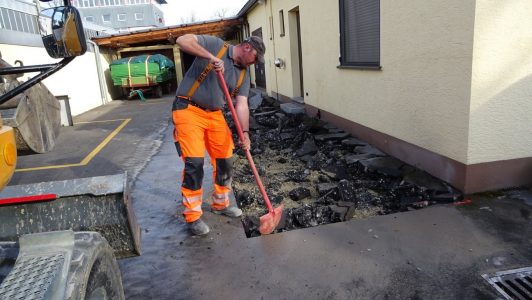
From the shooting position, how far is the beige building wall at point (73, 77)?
10555 millimetres

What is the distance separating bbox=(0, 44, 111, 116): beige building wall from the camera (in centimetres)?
1055

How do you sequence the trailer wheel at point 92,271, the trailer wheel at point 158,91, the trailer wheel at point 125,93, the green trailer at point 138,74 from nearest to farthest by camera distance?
1. the trailer wheel at point 92,271
2. the green trailer at point 138,74
3. the trailer wheel at point 158,91
4. the trailer wheel at point 125,93

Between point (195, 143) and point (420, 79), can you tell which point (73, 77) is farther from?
point (420, 79)

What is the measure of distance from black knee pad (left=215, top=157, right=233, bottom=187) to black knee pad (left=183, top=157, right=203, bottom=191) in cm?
38

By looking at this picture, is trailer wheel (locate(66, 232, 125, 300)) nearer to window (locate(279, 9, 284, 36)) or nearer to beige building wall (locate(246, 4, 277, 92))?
window (locate(279, 9, 284, 36))

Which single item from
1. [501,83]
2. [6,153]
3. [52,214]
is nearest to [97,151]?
[52,214]

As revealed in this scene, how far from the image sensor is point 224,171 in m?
4.06

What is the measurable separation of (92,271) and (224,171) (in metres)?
2.48

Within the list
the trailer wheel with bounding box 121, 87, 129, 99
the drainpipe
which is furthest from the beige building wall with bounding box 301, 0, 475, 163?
the trailer wheel with bounding box 121, 87, 129, 99

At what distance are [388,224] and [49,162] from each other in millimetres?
6226

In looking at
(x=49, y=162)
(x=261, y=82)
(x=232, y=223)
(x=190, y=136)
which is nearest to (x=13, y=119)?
(x=190, y=136)

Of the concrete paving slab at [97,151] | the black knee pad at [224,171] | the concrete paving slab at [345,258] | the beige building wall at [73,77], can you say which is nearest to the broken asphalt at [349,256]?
the concrete paving slab at [345,258]

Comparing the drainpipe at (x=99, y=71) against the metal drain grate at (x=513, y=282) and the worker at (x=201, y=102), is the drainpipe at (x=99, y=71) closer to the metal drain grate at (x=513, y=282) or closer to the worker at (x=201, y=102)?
the worker at (x=201, y=102)

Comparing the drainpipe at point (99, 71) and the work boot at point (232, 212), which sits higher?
the drainpipe at point (99, 71)
